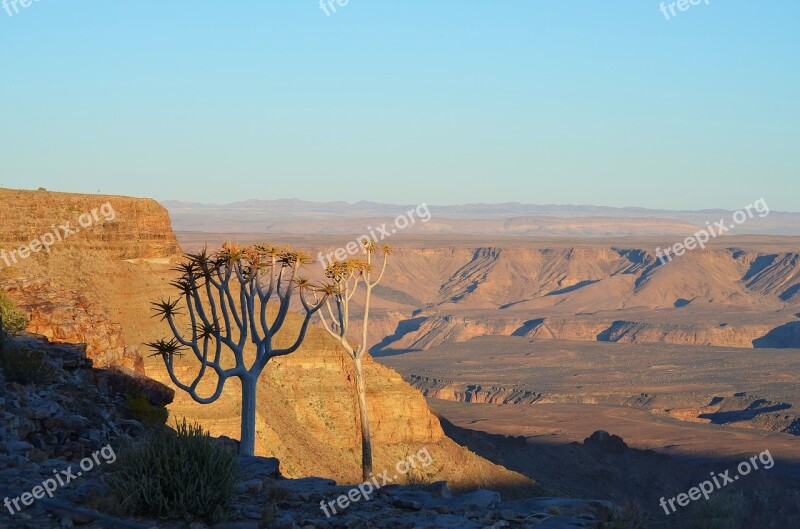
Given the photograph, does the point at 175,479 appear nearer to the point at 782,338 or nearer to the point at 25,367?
the point at 25,367

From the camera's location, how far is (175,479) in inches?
452

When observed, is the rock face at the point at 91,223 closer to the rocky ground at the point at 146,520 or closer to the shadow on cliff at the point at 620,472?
the shadow on cliff at the point at 620,472

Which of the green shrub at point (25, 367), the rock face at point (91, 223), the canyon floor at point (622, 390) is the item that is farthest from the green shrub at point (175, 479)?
the rock face at point (91, 223)

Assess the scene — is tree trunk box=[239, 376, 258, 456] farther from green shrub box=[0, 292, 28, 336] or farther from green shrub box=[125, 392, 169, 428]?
green shrub box=[0, 292, 28, 336]

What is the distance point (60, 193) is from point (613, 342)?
12978cm

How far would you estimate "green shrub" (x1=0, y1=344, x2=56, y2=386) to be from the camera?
55.3 feet

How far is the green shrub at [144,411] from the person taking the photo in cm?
1838

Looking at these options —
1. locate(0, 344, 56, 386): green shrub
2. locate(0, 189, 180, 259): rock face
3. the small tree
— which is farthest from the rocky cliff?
locate(0, 344, 56, 386): green shrub

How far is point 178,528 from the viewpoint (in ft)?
36.6

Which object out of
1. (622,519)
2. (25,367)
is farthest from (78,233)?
(622,519)

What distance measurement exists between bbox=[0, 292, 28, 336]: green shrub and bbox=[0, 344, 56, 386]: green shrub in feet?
7.51

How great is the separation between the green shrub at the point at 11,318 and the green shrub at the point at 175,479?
9067mm

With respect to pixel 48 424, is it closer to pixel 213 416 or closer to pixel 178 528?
pixel 178 528

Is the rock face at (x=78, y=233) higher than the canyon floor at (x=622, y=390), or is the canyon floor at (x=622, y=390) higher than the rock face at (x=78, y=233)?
the rock face at (x=78, y=233)
